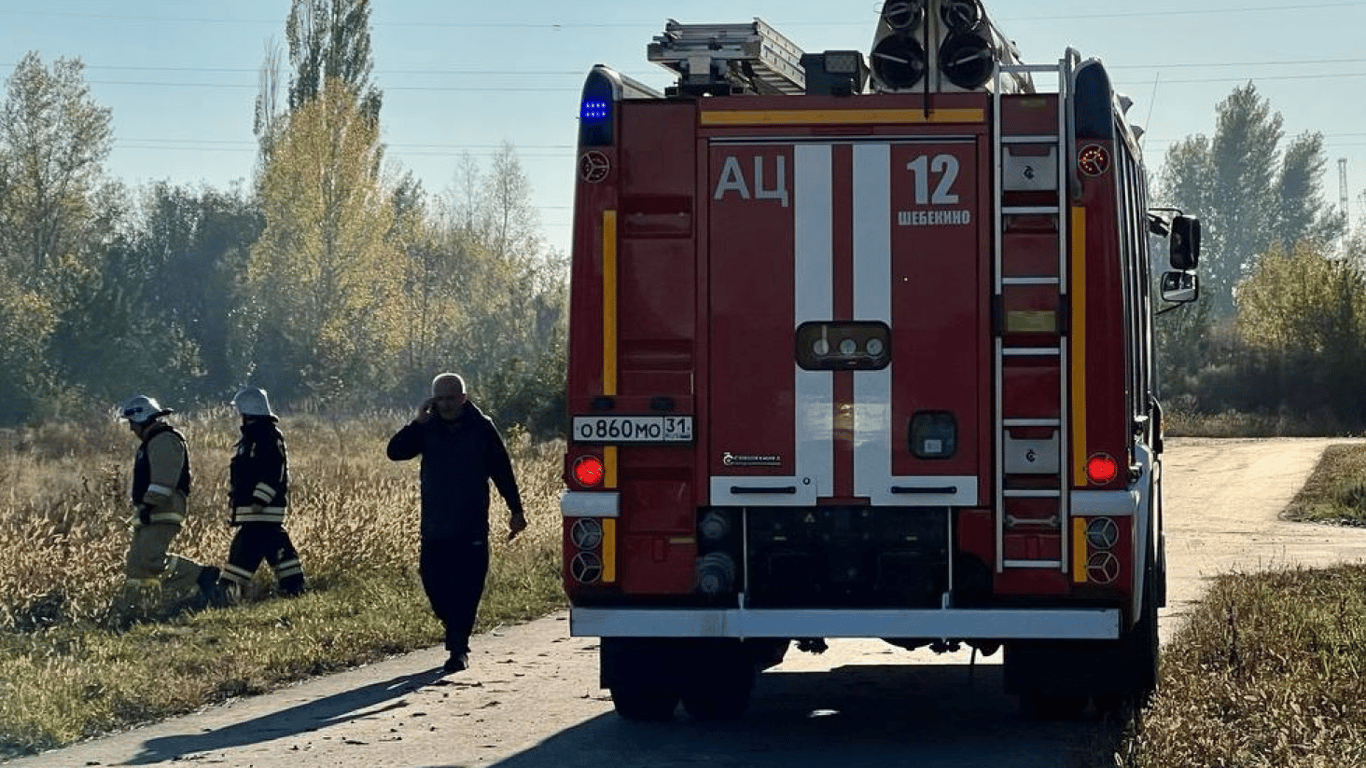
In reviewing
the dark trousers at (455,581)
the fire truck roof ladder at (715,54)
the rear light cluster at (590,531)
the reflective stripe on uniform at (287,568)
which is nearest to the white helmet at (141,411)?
the reflective stripe on uniform at (287,568)

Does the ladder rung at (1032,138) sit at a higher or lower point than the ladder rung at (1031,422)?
higher

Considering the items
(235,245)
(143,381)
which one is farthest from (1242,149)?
(143,381)

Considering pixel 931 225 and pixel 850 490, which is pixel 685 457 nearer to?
pixel 850 490

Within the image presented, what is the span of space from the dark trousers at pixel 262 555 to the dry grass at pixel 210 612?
24cm

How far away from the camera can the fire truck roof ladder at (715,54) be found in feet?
33.1

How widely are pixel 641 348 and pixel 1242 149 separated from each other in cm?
14536

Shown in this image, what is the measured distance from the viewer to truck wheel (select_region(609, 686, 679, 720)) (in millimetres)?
10211

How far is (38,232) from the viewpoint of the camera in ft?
267

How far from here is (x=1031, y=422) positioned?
360 inches

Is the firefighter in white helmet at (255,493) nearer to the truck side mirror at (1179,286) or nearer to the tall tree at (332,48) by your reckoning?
the truck side mirror at (1179,286)

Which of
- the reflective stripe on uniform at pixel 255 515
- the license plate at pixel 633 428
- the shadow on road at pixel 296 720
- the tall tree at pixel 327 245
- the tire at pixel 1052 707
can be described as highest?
the tall tree at pixel 327 245

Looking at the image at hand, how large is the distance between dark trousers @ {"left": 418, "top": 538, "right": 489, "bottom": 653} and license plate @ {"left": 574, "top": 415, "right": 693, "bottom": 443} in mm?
3452

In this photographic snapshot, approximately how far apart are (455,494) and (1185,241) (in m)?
4.50

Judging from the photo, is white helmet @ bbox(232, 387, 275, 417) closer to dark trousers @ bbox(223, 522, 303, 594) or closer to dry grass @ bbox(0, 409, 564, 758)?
dark trousers @ bbox(223, 522, 303, 594)
